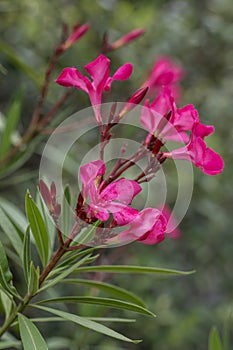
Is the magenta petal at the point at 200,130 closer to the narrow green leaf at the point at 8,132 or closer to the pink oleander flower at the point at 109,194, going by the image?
the pink oleander flower at the point at 109,194

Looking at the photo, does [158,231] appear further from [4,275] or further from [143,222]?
[4,275]

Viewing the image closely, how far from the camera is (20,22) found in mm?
1727

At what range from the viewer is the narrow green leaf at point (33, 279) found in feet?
1.89

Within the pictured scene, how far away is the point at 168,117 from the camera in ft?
2.02

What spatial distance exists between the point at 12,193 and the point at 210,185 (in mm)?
671

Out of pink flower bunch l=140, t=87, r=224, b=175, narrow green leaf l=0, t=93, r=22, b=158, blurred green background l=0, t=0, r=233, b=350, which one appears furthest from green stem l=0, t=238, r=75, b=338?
blurred green background l=0, t=0, r=233, b=350

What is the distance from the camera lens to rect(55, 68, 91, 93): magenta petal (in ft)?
2.07

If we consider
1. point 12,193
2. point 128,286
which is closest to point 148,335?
point 128,286

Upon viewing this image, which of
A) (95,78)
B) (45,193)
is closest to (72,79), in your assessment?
(95,78)

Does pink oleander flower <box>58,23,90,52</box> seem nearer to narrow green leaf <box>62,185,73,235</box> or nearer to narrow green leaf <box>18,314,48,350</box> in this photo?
narrow green leaf <box>62,185,73,235</box>

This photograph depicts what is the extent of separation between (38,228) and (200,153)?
0.67 feet

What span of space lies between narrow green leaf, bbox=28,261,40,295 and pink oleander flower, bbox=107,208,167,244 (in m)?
0.11

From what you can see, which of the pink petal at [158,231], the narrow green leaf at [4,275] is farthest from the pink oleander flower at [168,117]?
the narrow green leaf at [4,275]

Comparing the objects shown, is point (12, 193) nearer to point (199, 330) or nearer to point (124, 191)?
point (199, 330)
